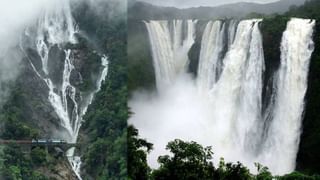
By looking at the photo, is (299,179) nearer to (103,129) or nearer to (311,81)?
(311,81)

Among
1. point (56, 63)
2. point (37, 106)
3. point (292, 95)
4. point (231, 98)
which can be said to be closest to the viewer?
point (37, 106)

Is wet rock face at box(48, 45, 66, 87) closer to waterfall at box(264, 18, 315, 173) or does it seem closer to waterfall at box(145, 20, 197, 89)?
waterfall at box(264, 18, 315, 173)

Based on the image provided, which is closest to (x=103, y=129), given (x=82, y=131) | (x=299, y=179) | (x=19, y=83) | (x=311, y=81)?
(x=82, y=131)

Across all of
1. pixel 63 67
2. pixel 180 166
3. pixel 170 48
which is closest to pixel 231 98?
pixel 170 48

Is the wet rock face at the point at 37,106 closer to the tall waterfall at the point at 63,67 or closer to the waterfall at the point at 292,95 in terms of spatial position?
the tall waterfall at the point at 63,67

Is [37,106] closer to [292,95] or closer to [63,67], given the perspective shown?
[63,67]

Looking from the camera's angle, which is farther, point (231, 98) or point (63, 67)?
point (231, 98)

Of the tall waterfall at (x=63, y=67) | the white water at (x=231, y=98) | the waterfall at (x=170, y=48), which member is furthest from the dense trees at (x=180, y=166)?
the waterfall at (x=170, y=48)
